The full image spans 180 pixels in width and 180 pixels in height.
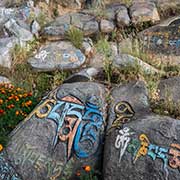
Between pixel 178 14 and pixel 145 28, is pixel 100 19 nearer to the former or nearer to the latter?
pixel 145 28

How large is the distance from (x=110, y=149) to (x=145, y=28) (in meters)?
4.32

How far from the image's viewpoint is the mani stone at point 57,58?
673 centimetres

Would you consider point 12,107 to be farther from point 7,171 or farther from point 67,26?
point 67,26

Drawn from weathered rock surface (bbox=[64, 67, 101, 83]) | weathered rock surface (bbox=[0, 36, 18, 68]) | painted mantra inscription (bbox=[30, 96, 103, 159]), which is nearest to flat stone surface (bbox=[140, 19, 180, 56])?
weathered rock surface (bbox=[64, 67, 101, 83])

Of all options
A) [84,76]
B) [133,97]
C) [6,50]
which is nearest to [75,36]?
[6,50]

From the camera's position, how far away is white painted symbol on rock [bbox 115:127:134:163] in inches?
150

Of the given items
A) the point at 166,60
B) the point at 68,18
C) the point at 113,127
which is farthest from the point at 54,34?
the point at 113,127

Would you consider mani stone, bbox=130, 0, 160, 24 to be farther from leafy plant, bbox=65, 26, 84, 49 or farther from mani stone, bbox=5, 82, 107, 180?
mani stone, bbox=5, 82, 107, 180

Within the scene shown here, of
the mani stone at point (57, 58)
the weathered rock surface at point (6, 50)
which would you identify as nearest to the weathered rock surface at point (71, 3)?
the mani stone at point (57, 58)

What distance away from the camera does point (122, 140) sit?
387 centimetres

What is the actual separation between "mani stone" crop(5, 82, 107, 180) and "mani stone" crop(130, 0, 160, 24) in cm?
350

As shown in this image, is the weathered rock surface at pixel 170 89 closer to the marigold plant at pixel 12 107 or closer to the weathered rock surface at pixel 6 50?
the marigold plant at pixel 12 107

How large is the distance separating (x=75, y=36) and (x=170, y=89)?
2875 mm

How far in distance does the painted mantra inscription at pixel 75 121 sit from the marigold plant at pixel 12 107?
31 centimetres
